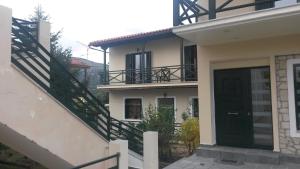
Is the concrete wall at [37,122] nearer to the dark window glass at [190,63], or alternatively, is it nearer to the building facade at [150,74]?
the building facade at [150,74]

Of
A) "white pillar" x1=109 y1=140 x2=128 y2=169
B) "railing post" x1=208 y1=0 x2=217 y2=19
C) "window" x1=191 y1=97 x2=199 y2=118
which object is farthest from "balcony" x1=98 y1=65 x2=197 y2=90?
"white pillar" x1=109 y1=140 x2=128 y2=169

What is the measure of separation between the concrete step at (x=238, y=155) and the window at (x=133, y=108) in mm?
10185

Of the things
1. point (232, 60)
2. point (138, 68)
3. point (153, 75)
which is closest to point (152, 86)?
point (153, 75)

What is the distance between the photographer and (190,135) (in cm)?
1021

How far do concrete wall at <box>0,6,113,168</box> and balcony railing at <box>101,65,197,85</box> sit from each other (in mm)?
9502

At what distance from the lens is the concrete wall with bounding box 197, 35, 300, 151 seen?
7.47 meters

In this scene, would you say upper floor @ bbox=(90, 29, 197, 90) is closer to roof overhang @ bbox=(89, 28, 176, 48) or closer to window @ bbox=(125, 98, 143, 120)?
roof overhang @ bbox=(89, 28, 176, 48)

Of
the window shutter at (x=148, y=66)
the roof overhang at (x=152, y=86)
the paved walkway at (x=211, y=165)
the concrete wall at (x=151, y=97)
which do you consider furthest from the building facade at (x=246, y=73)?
the window shutter at (x=148, y=66)

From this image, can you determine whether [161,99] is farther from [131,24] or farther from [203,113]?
[131,24]

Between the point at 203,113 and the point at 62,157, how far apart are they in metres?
4.39

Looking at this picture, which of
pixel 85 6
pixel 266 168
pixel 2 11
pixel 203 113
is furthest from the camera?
pixel 85 6

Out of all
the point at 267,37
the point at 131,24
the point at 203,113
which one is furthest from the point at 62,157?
the point at 131,24

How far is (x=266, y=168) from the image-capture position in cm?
679

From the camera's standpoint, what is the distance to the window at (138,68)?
1725 cm
